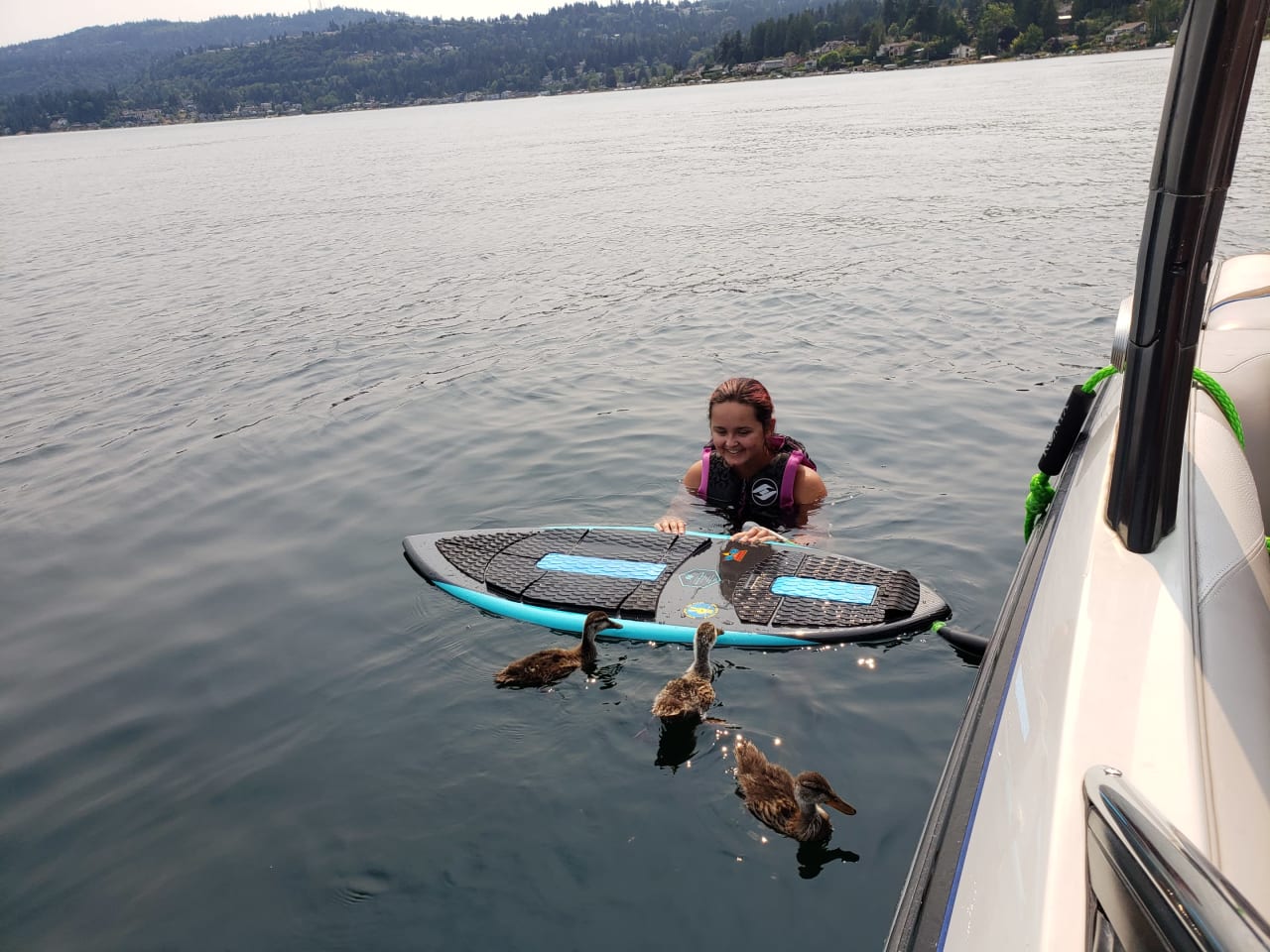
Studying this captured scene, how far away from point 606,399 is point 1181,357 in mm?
9172

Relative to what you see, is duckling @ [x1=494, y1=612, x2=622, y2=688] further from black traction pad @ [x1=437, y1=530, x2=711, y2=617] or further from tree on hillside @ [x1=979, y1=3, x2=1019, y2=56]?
tree on hillside @ [x1=979, y1=3, x2=1019, y2=56]

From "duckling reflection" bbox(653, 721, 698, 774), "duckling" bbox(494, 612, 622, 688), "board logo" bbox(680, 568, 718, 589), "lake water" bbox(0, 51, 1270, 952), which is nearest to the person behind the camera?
"lake water" bbox(0, 51, 1270, 952)

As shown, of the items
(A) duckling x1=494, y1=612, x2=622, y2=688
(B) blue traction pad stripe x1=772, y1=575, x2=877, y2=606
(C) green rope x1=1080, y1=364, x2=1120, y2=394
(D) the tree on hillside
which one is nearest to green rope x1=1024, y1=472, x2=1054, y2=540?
(C) green rope x1=1080, y1=364, x2=1120, y2=394

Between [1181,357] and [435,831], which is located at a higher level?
[1181,357]

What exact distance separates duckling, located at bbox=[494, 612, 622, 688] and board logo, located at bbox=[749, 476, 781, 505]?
6.89 ft

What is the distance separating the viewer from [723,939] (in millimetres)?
3916

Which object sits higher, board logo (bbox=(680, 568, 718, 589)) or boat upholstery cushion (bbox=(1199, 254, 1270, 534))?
boat upholstery cushion (bbox=(1199, 254, 1270, 534))

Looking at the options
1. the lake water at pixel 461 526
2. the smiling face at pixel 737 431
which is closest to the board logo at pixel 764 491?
the smiling face at pixel 737 431

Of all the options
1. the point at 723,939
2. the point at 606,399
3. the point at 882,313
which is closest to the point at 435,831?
the point at 723,939

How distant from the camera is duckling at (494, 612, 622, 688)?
18.5 ft

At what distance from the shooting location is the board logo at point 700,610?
6133 millimetres

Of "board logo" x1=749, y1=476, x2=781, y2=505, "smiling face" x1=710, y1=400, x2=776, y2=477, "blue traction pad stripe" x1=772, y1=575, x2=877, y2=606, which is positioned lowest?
"blue traction pad stripe" x1=772, y1=575, x2=877, y2=606

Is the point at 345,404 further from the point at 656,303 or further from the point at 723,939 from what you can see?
the point at 723,939

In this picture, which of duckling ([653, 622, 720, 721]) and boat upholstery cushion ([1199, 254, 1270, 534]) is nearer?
boat upholstery cushion ([1199, 254, 1270, 534])
